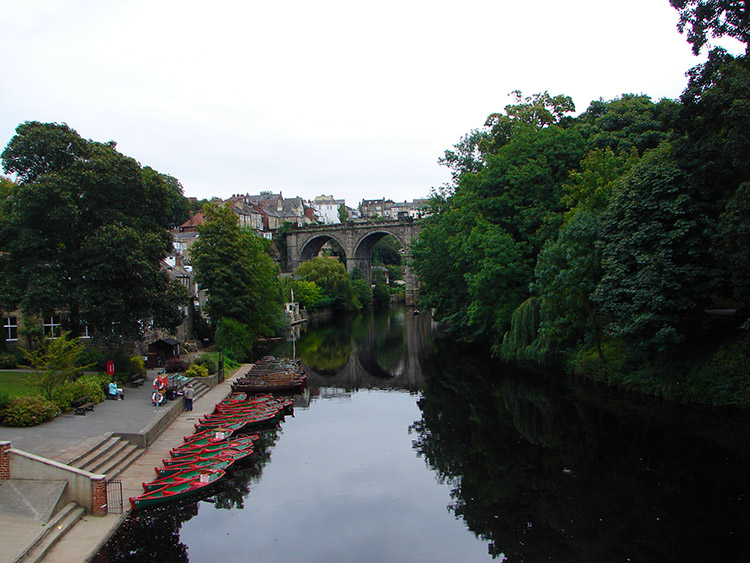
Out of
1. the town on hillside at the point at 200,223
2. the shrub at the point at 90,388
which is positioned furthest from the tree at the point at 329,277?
the shrub at the point at 90,388

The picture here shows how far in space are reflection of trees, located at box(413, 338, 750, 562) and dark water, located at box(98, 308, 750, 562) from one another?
45 millimetres

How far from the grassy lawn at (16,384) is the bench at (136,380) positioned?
3.90 m

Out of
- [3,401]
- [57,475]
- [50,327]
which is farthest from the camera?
[50,327]

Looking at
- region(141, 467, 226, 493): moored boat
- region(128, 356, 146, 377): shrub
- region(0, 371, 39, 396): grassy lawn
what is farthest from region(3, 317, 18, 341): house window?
region(141, 467, 226, 493): moored boat

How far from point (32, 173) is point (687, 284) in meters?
24.6

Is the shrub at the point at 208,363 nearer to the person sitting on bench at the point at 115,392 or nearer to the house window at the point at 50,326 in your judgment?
the house window at the point at 50,326

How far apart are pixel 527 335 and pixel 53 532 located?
2369cm

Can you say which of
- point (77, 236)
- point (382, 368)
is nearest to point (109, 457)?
point (77, 236)

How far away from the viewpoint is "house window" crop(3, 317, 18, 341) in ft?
90.7

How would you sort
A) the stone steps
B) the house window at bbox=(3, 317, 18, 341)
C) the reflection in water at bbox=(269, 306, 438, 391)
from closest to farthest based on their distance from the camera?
the stone steps < the house window at bbox=(3, 317, 18, 341) < the reflection in water at bbox=(269, 306, 438, 391)

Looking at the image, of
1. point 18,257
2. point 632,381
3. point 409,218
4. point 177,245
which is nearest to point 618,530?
point 632,381

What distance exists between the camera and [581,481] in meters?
14.7

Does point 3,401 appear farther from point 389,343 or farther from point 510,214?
point 389,343

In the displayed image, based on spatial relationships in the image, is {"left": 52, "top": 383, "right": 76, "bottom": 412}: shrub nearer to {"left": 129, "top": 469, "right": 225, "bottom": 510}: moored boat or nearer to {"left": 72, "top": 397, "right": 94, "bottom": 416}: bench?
{"left": 72, "top": 397, "right": 94, "bottom": 416}: bench
